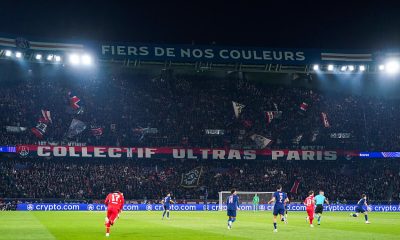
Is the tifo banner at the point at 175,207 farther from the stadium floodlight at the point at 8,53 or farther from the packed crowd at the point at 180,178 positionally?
the stadium floodlight at the point at 8,53

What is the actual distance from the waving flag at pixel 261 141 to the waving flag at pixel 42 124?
79.7ft

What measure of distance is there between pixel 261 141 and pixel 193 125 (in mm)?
8544

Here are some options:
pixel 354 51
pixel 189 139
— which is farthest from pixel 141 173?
pixel 354 51

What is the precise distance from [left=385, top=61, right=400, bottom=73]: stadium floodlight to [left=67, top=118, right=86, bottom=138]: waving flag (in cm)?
3740

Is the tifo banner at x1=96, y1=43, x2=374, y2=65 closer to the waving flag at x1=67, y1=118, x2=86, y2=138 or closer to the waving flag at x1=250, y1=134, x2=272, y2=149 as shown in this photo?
the waving flag at x1=250, y1=134, x2=272, y2=149

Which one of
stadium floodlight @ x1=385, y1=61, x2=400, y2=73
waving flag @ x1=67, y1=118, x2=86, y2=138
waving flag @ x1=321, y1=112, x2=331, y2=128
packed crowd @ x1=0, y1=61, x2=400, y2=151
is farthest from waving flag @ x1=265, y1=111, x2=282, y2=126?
waving flag @ x1=67, y1=118, x2=86, y2=138

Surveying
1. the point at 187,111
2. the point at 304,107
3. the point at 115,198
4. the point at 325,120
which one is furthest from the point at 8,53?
the point at 115,198

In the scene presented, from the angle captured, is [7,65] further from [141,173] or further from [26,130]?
[141,173]

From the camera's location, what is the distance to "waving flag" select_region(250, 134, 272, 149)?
69312 millimetres

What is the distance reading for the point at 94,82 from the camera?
72812 millimetres

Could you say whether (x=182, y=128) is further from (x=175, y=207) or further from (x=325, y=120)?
(x=325, y=120)

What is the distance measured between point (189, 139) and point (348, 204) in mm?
19814

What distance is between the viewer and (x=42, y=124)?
212 feet

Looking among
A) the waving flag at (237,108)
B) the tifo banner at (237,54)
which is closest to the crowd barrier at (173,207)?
the waving flag at (237,108)
